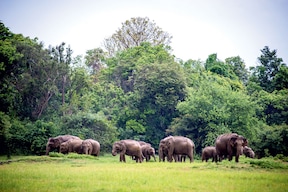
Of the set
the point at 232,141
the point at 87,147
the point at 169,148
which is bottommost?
the point at 87,147

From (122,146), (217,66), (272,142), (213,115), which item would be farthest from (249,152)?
(217,66)

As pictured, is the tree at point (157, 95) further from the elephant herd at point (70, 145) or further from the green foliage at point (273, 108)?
the elephant herd at point (70, 145)

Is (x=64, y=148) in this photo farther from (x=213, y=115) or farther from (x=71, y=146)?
(x=213, y=115)

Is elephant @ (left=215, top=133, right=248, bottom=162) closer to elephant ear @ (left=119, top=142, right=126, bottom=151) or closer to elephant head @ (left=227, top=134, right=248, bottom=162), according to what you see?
elephant head @ (left=227, top=134, right=248, bottom=162)

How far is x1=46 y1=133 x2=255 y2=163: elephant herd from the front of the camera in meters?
29.0

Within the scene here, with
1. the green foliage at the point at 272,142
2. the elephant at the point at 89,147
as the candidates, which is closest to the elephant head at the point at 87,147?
the elephant at the point at 89,147

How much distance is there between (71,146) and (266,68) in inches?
1411

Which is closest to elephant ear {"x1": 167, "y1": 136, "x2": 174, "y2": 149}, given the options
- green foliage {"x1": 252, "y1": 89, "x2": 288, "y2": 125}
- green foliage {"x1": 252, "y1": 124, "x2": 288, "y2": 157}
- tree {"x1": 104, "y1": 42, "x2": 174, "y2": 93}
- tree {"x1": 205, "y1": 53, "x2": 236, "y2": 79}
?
green foliage {"x1": 252, "y1": 124, "x2": 288, "y2": 157}

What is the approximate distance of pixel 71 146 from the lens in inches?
1446

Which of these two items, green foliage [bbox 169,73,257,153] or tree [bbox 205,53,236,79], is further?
tree [bbox 205,53,236,79]

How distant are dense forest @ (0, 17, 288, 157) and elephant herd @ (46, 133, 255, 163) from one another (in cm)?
362

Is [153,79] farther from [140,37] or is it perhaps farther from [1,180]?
[1,180]

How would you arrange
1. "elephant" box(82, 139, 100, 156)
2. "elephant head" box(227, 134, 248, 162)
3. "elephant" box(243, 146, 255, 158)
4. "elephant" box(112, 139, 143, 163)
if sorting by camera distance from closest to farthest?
"elephant head" box(227, 134, 248, 162)
"elephant" box(112, 139, 143, 163)
"elephant" box(82, 139, 100, 156)
"elephant" box(243, 146, 255, 158)

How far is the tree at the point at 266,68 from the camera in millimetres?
61500
